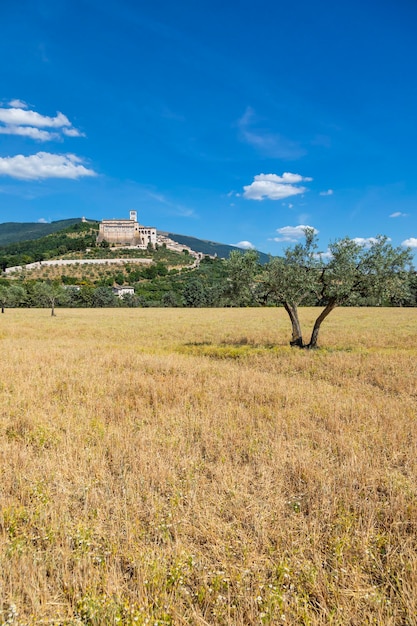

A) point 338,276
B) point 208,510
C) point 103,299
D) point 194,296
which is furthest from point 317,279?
point 103,299

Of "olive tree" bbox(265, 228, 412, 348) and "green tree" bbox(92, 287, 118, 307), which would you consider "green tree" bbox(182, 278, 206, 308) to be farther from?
"olive tree" bbox(265, 228, 412, 348)

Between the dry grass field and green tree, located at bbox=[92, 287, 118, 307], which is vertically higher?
green tree, located at bbox=[92, 287, 118, 307]

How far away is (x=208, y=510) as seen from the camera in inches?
173

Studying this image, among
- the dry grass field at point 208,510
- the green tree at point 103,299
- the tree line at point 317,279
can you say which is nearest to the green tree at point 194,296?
the green tree at point 103,299

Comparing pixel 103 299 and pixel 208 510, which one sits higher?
pixel 103 299

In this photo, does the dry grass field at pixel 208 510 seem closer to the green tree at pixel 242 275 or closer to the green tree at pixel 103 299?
the green tree at pixel 242 275

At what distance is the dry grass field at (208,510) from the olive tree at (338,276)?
11.3 metres

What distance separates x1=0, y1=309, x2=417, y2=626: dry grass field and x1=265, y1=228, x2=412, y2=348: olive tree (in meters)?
11.3

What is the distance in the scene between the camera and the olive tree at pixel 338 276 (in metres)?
19.2

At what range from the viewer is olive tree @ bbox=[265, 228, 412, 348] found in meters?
19.2

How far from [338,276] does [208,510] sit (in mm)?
17718

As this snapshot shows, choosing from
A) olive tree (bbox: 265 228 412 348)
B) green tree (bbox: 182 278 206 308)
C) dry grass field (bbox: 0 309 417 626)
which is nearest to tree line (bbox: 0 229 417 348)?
olive tree (bbox: 265 228 412 348)

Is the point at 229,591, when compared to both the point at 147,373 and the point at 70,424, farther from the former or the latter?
the point at 147,373

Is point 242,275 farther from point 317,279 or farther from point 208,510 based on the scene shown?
point 208,510
